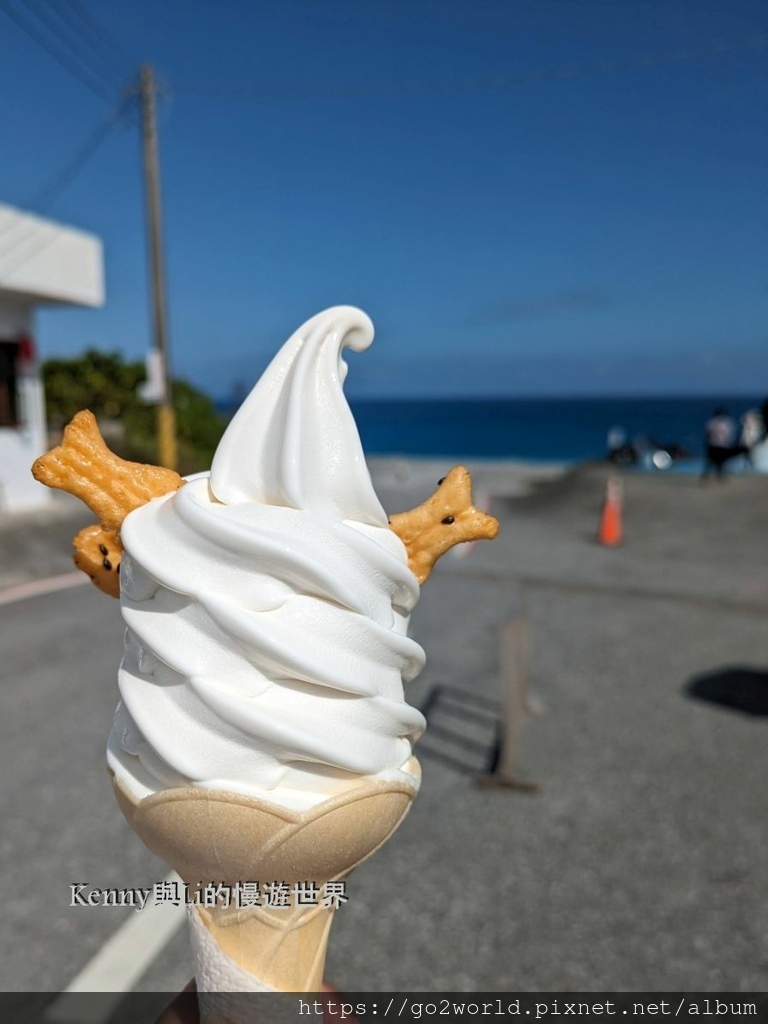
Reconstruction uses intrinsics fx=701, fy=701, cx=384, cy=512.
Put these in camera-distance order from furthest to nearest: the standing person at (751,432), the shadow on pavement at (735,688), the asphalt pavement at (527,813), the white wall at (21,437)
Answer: the standing person at (751,432), the white wall at (21,437), the shadow on pavement at (735,688), the asphalt pavement at (527,813)

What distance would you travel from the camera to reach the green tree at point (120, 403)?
17.1m

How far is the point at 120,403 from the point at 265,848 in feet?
63.1

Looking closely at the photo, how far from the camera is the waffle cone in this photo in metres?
1.51

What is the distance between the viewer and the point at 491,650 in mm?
6680

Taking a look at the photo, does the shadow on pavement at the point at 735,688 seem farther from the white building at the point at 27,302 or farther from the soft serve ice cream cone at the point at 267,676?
the white building at the point at 27,302

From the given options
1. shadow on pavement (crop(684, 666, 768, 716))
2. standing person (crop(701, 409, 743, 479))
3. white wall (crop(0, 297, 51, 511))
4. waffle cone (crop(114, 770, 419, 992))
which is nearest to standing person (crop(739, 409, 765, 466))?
standing person (crop(701, 409, 743, 479))

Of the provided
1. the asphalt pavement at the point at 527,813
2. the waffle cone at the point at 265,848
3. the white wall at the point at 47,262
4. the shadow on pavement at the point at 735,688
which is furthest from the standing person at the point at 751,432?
the waffle cone at the point at 265,848

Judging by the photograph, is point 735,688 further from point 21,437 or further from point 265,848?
point 21,437

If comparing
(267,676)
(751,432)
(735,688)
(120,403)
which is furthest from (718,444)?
(267,676)

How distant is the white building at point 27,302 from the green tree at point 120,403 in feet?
11.9

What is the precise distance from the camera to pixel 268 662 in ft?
4.98

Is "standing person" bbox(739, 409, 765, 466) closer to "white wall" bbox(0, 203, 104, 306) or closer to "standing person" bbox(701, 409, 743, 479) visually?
"standing person" bbox(701, 409, 743, 479)

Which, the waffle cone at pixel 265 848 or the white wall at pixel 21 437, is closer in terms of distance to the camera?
the waffle cone at pixel 265 848

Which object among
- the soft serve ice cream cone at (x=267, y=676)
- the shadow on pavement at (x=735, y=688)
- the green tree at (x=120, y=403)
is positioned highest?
the soft serve ice cream cone at (x=267, y=676)
